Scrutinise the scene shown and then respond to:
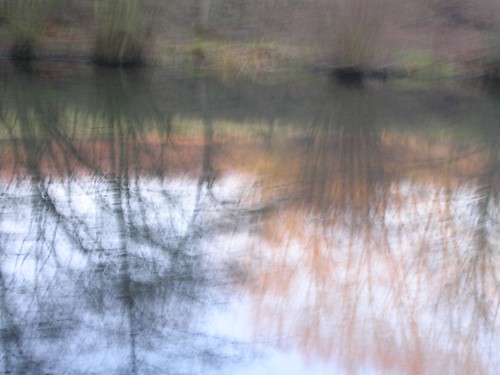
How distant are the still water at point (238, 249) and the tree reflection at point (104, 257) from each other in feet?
0.04

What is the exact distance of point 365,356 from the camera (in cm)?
371

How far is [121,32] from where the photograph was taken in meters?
17.8

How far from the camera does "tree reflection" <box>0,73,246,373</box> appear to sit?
140 inches

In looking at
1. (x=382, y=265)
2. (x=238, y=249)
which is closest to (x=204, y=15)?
Answer: (x=238, y=249)

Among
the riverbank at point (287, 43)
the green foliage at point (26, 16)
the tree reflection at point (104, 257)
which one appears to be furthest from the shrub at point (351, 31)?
the tree reflection at point (104, 257)

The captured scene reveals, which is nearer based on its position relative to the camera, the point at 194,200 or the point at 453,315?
the point at 453,315

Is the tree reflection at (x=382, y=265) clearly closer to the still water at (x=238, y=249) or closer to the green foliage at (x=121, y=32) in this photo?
the still water at (x=238, y=249)

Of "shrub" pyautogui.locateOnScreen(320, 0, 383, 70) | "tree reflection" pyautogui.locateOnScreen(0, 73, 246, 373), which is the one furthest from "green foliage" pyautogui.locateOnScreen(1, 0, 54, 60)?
"tree reflection" pyautogui.locateOnScreen(0, 73, 246, 373)

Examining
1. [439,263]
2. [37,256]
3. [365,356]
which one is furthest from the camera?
[439,263]

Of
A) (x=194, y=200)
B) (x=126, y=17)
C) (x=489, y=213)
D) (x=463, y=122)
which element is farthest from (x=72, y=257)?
(x=126, y=17)

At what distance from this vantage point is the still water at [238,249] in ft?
12.1

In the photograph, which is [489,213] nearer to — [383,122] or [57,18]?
[383,122]

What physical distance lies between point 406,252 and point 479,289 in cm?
67

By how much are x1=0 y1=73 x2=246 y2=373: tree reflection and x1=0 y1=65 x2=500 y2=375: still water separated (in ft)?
0.04
